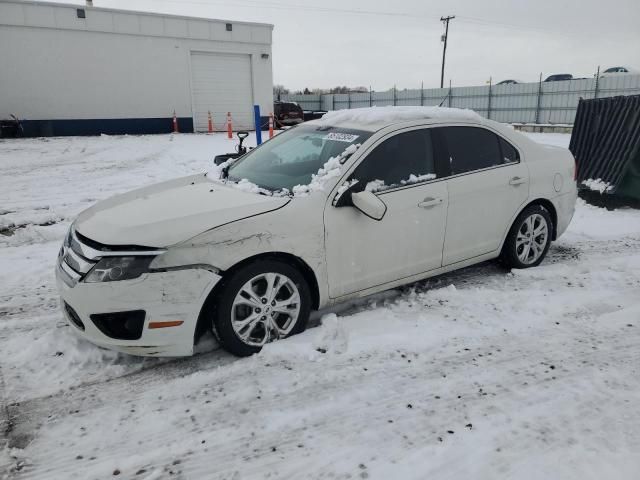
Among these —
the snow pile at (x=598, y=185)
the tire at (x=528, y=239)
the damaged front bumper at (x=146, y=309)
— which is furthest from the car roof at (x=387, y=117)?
the snow pile at (x=598, y=185)

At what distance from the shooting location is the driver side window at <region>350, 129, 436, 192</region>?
3508 millimetres

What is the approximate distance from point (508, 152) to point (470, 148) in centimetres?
51

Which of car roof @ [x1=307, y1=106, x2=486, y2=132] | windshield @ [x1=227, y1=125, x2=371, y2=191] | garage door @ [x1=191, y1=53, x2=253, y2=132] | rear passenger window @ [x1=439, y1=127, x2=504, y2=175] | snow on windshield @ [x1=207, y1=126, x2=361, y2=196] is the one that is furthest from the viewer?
garage door @ [x1=191, y1=53, x2=253, y2=132]

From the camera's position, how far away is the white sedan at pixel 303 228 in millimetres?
2795

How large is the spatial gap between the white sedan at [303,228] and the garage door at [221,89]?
20.2 m

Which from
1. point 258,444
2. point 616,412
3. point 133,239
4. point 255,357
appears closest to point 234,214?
point 133,239

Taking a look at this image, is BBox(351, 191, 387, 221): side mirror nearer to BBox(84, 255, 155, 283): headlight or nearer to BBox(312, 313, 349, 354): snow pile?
BBox(312, 313, 349, 354): snow pile

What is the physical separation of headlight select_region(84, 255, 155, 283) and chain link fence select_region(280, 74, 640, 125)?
19780mm

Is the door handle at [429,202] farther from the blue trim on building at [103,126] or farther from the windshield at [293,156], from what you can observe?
the blue trim on building at [103,126]

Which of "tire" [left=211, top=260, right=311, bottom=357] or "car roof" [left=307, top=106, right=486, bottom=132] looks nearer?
"tire" [left=211, top=260, right=311, bottom=357]

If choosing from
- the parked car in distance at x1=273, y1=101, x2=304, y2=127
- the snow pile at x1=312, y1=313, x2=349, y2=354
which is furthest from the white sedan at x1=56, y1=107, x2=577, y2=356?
the parked car in distance at x1=273, y1=101, x2=304, y2=127

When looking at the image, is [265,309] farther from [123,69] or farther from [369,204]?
[123,69]

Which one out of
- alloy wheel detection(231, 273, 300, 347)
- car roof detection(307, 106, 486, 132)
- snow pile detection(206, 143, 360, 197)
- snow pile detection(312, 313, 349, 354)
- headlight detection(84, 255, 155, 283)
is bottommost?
snow pile detection(312, 313, 349, 354)

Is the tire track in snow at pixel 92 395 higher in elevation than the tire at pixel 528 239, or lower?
lower
